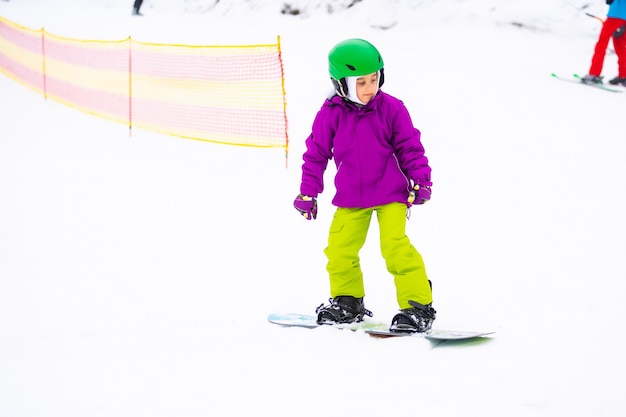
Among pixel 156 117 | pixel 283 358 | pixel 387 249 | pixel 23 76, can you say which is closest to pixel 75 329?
pixel 283 358

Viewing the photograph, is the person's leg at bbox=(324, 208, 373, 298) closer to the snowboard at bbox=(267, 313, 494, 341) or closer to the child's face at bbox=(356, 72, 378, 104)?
the snowboard at bbox=(267, 313, 494, 341)

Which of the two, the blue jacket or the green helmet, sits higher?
the blue jacket

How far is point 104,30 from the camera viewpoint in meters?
20.3

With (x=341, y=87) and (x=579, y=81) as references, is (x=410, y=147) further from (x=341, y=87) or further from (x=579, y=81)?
(x=579, y=81)

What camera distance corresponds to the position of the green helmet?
346 centimetres

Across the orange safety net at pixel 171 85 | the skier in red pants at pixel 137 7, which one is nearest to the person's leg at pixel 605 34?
the orange safety net at pixel 171 85

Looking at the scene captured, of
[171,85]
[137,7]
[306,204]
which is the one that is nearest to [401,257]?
[306,204]

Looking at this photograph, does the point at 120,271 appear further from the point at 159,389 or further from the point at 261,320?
the point at 159,389

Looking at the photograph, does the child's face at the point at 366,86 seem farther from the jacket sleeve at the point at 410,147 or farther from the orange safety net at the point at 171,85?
the orange safety net at the point at 171,85

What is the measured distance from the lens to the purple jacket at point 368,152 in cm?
361

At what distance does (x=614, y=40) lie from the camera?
9.88m

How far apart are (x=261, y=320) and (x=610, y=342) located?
210cm

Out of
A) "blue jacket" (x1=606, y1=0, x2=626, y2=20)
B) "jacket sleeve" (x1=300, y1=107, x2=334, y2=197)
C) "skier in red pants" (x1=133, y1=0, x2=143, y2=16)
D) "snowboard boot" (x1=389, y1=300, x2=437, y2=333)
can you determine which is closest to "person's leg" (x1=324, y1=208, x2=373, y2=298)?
"jacket sleeve" (x1=300, y1=107, x2=334, y2=197)

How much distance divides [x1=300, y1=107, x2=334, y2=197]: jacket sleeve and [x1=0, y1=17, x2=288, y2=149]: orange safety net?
439 cm
